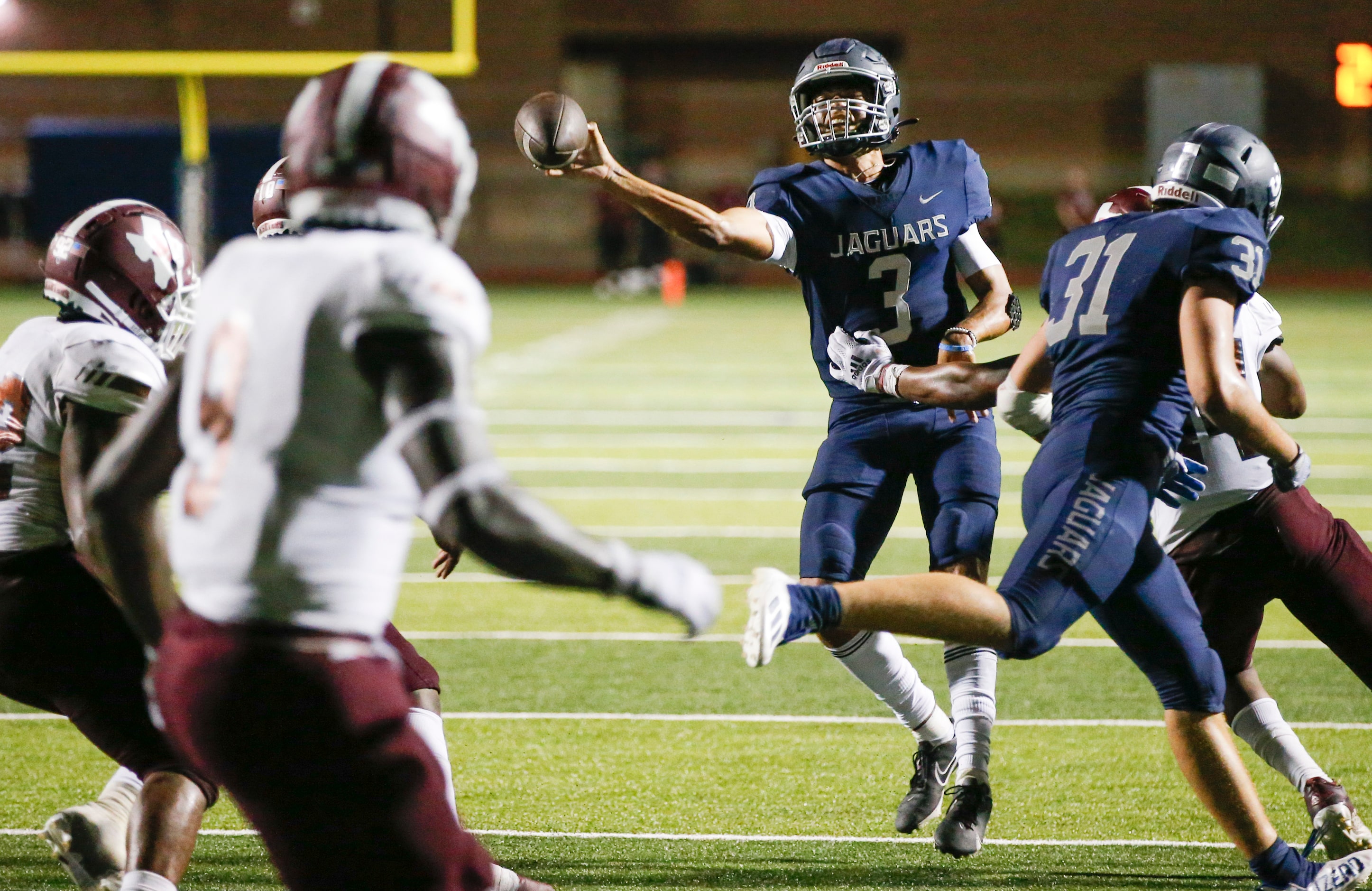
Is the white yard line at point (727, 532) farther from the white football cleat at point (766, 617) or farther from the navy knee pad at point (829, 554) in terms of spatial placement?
the white football cleat at point (766, 617)

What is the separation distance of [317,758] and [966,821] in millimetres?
2259

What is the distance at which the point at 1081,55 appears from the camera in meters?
30.3

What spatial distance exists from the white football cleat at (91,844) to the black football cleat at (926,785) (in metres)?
1.83

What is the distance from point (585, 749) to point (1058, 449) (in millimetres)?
2090

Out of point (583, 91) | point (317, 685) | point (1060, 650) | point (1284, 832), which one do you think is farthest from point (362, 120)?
point (583, 91)

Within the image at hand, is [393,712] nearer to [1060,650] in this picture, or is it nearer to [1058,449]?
[1058,449]

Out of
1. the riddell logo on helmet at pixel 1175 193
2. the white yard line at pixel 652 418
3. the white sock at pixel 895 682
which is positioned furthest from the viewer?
the white yard line at pixel 652 418

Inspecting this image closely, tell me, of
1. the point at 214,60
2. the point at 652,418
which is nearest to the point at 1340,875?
the point at 652,418

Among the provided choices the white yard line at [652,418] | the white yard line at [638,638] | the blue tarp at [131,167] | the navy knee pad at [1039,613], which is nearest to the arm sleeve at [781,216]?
the navy knee pad at [1039,613]

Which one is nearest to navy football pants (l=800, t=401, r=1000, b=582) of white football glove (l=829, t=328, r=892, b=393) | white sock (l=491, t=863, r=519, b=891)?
white football glove (l=829, t=328, r=892, b=393)

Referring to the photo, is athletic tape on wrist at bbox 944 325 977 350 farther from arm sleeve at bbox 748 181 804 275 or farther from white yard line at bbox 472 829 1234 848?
white yard line at bbox 472 829 1234 848

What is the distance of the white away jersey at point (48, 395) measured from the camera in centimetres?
302

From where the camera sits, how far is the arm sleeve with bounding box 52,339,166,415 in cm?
301

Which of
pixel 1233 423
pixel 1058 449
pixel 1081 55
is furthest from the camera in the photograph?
pixel 1081 55
